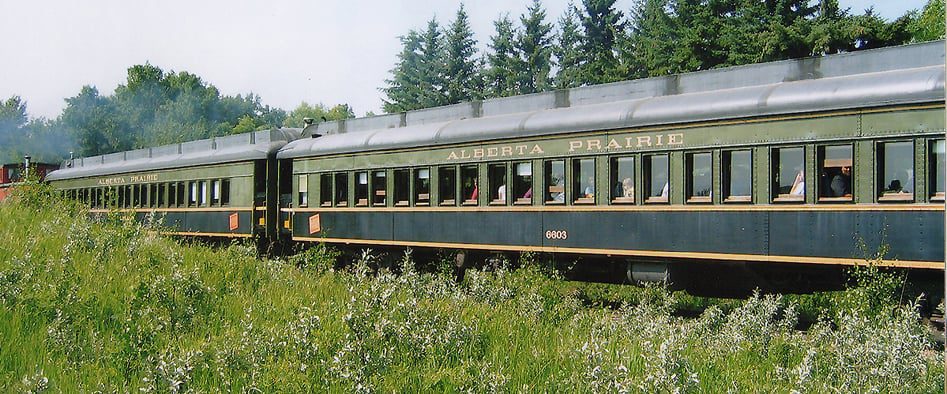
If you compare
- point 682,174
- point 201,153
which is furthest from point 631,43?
point 682,174

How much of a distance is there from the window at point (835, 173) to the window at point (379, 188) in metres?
8.61

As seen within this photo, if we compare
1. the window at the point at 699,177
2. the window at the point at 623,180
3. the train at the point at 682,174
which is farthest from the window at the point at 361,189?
the window at the point at 699,177

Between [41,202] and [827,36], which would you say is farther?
[827,36]

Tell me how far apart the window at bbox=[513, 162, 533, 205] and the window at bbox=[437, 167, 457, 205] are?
1.43 metres

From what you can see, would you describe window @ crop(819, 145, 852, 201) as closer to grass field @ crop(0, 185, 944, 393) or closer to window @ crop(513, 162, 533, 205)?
grass field @ crop(0, 185, 944, 393)

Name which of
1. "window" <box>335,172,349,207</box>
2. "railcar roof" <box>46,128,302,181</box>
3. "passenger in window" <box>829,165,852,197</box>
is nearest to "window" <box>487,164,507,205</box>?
"window" <box>335,172,349,207</box>

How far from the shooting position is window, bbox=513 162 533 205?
14078mm

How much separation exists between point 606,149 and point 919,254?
181 inches

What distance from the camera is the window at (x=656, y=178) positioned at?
1223cm

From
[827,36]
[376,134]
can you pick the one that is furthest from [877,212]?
[827,36]

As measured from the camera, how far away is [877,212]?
33.1ft

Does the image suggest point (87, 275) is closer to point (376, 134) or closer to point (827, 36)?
point (376, 134)

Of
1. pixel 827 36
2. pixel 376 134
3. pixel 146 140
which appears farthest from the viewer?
pixel 146 140

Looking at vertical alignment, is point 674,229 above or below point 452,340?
above
